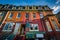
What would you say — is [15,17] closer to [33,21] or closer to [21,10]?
[21,10]

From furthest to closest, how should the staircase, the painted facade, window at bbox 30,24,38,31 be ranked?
window at bbox 30,24,38,31, the painted facade, the staircase

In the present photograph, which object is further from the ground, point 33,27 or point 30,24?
point 30,24

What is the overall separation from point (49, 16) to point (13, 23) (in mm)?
2878

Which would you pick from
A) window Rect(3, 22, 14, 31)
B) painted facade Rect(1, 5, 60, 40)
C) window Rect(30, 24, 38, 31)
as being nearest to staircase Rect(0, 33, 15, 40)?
painted facade Rect(1, 5, 60, 40)


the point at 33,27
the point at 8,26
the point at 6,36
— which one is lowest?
the point at 6,36

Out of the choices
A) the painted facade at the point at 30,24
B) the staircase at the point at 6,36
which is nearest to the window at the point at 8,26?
the painted facade at the point at 30,24

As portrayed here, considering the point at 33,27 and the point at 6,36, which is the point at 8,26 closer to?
the point at 6,36

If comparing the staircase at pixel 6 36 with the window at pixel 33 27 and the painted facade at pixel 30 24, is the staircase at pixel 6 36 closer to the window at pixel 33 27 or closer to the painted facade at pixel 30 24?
the painted facade at pixel 30 24

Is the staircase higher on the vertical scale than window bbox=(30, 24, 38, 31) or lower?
lower

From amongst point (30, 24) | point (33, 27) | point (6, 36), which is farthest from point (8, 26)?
point (33, 27)

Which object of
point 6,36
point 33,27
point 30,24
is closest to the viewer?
point 6,36

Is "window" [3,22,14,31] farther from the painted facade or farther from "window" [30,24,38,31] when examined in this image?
"window" [30,24,38,31]

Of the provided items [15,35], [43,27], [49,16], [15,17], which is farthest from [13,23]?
[49,16]

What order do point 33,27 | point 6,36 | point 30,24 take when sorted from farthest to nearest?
point 30,24 → point 33,27 → point 6,36
